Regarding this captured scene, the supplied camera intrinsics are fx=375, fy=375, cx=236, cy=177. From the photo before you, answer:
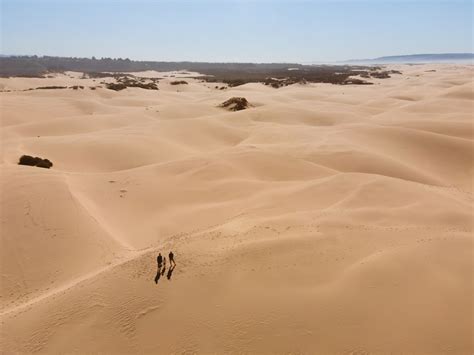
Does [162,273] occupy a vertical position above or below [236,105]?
below

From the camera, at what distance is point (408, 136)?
69.4ft

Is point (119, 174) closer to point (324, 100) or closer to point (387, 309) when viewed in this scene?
point (387, 309)

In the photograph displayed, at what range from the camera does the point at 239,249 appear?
25.5 ft

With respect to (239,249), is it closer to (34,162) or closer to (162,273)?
(162,273)

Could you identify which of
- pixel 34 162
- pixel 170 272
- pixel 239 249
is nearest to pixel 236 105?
pixel 34 162

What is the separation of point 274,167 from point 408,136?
9.66 m

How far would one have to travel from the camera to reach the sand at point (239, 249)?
590cm

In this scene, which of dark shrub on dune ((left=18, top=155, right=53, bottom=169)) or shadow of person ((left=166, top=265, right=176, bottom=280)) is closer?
shadow of person ((left=166, top=265, right=176, bottom=280))

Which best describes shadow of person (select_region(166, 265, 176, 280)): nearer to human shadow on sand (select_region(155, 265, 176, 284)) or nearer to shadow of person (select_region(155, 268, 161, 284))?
human shadow on sand (select_region(155, 265, 176, 284))

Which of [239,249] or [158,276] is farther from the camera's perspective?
[239,249]

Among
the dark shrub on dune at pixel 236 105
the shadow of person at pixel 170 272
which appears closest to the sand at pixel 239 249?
the shadow of person at pixel 170 272

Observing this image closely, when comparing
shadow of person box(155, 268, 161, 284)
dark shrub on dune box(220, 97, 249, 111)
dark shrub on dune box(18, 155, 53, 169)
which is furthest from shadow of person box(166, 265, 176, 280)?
dark shrub on dune box(220, 97, 249, 111)

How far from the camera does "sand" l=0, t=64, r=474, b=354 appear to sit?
19.4 feet

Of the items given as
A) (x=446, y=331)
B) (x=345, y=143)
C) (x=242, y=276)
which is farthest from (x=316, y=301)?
(x=345, y=143)
